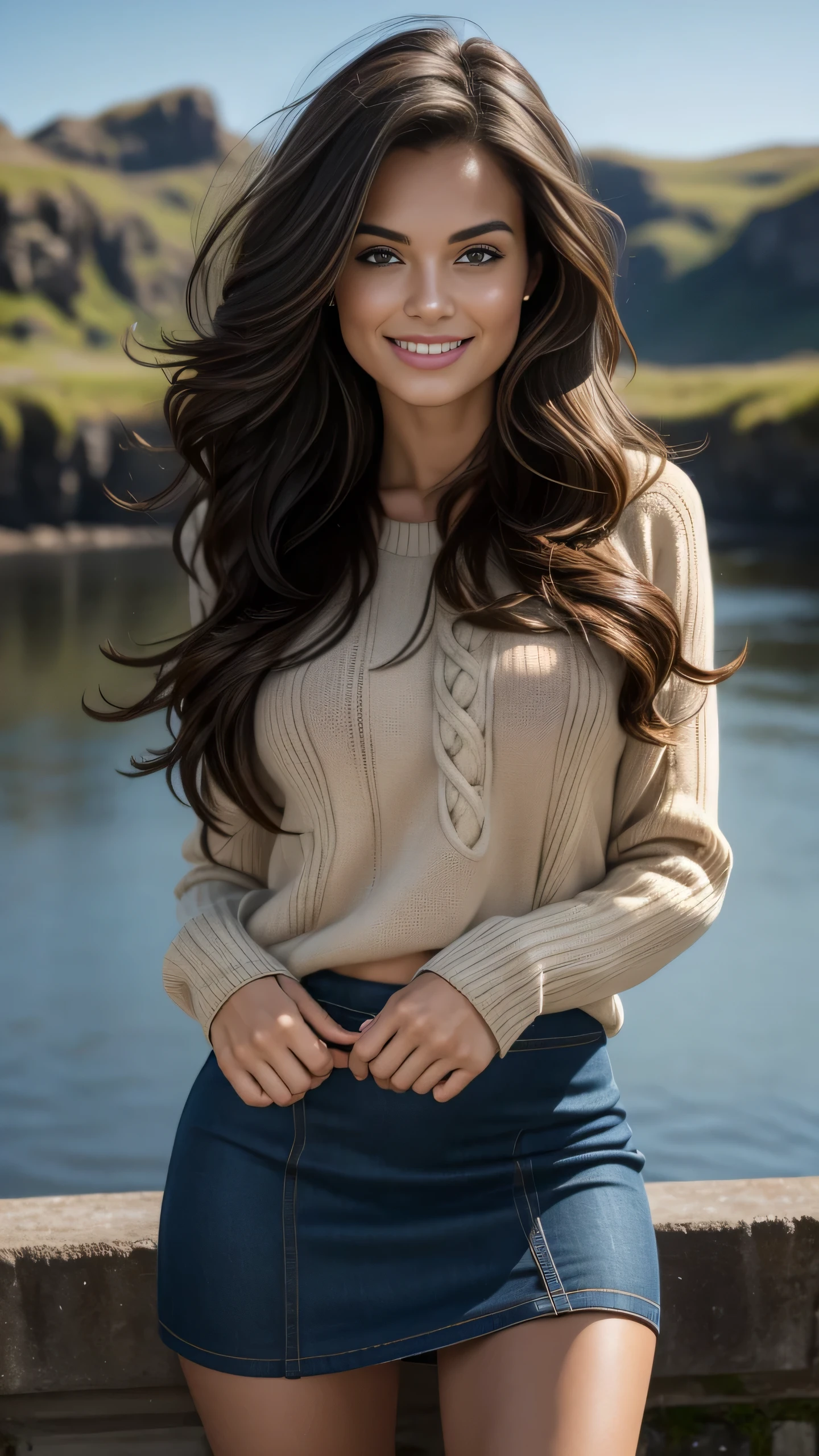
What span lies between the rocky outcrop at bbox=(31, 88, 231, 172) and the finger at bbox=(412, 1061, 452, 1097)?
116 feet

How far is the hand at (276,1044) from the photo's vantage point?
1.17m

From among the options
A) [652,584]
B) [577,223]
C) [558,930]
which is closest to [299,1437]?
[558,930]

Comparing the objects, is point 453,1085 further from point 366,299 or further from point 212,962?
point 366,299

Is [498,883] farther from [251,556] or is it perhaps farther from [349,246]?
[349,246]

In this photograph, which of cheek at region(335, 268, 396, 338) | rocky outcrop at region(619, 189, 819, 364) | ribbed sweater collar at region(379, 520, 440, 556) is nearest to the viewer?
cheek at region(335, 268, 396, 338)

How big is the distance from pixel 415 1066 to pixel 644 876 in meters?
0.26

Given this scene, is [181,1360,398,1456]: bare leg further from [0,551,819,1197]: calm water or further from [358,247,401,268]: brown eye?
[0,551,819,1197]: calm water

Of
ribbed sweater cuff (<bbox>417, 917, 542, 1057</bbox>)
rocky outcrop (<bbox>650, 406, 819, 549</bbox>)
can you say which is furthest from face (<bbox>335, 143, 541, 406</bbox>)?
rocky outcrop (<bbox>650, 406, 819, 549</bbox>)

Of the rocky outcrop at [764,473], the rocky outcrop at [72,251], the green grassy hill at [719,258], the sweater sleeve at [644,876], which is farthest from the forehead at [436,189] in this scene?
the rocky outcrop at [72,251]

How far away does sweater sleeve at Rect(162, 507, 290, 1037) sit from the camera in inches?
49.3

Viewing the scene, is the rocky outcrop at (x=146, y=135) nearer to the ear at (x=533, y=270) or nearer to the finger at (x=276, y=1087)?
the ear at (x=533, y=270)

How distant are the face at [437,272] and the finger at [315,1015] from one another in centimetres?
54

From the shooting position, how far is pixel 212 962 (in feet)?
4.15

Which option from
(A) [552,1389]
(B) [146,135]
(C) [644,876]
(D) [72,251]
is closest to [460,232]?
(C) [644,876]
